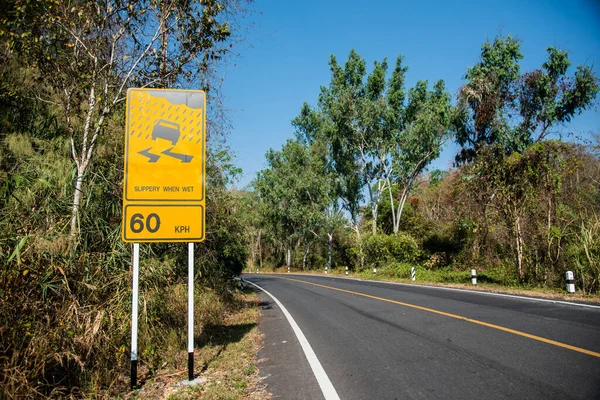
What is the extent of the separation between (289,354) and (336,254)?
40.5 metres

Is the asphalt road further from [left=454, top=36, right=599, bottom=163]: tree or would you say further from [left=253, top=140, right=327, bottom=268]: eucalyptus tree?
[left=253, top=140, right=327, bottom=268]: eucalyptus tree

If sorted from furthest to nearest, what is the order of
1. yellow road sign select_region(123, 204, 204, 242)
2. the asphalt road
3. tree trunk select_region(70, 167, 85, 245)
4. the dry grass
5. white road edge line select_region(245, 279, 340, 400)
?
1. tree trunk select_region(70, 167, 85, 245)
2. yellow road sign select_region(123, 204, 204, 242)
3. the dry grass
4. white road edge line select_region(245, 279, 340, 400)
5. the asphalt road

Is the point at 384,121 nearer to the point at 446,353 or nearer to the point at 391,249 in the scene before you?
the point at 391,249

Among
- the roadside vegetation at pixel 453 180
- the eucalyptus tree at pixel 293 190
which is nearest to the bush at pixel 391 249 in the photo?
the roadside vegetation at pixel 453 180

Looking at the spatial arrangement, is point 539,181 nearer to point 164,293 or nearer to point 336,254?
point 164,293

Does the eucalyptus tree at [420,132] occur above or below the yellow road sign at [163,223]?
above

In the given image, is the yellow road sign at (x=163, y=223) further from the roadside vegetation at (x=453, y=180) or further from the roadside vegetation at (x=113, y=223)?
the roadside vegetation at (x=453, y=180)

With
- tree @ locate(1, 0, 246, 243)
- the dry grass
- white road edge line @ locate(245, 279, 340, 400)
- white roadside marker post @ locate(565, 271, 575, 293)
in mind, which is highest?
tree @ locate(1, 0, 246, 243)

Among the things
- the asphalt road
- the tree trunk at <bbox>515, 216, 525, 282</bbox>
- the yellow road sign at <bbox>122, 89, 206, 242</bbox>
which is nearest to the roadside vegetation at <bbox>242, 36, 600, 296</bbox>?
the tree trunk at <bbox>515, 216, 525, 282</bbox>

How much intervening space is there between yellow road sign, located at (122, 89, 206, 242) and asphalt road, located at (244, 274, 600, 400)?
2.58m

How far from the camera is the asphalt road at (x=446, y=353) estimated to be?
4285mm

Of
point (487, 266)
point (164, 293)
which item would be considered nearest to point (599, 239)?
point (487, 266)

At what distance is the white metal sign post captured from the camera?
17.7ft

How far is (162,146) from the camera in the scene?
18.5 feet
